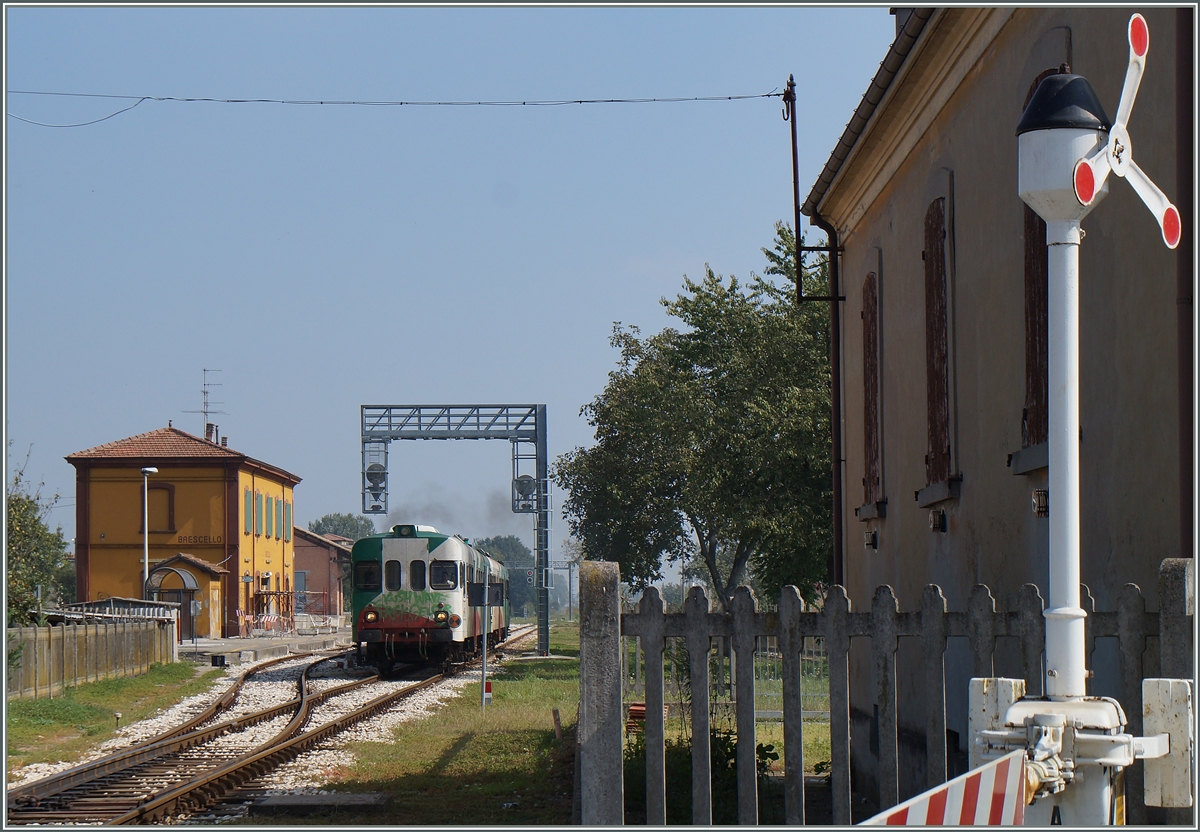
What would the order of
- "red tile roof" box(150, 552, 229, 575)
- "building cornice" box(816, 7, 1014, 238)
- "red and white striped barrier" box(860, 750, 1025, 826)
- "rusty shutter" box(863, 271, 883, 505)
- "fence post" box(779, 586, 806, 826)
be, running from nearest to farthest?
"red and white striped barrier" box(860, 750, 1025, 826)
"fence post" box(779, 586, 806, 826)
"building cornice" box(816, 7, 1014, 238)
"rusty shutter" box(863, 271, 883, 505)
"red tile roof" box(150, 552, 229, 575)

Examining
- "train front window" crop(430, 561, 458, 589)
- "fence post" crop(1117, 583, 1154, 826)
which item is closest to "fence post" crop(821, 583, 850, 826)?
"fence post" crop(1117, 583, 1154, 826)

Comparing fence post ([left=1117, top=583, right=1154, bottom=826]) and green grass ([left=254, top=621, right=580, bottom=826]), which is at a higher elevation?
fence post ([left=1117, top=583, right=1154, bottom=826])

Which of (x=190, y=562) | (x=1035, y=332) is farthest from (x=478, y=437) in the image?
(x=1035, y=332)

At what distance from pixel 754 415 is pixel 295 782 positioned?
1579 cm

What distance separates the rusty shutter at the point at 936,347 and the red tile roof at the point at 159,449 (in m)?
48.1

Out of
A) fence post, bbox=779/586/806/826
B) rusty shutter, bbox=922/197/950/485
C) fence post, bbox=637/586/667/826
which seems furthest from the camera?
rusty shutter, bbox=922/197/950/485

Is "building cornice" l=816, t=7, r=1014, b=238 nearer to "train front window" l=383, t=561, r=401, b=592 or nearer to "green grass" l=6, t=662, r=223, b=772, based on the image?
"green grass" l=6, t=662, r=223, b=772

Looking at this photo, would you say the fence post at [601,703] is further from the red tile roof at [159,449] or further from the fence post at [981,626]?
the red tile roof at [159,449]

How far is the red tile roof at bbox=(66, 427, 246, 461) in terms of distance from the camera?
54562mm

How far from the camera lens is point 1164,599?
5117 mm

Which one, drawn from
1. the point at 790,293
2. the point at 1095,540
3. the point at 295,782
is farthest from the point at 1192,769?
the point at 790,293

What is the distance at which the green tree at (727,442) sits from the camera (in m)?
25.1

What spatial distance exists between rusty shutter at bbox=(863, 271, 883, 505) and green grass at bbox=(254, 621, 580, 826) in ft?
13.2

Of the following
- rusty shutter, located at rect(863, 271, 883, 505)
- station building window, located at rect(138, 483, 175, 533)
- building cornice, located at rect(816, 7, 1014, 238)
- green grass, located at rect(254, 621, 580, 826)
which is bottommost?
green grass, located at rect(254, 621, 580, 826)
